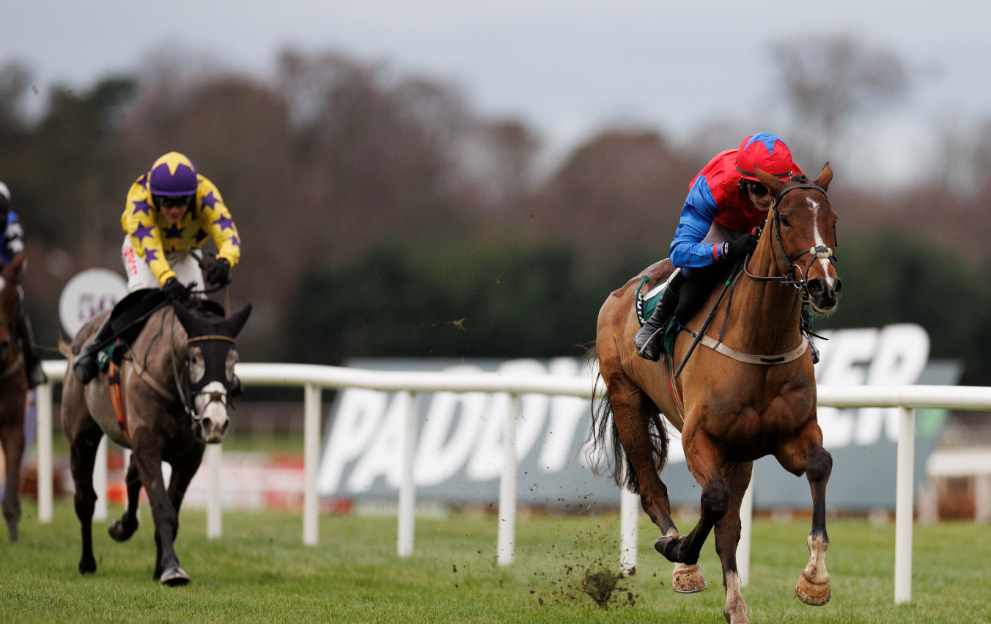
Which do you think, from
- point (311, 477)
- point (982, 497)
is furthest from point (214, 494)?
point (982, 497)

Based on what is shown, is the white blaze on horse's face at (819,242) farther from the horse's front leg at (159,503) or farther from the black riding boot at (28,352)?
the black riding boot at (28,352)

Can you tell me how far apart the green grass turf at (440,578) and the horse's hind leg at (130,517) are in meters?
0.17

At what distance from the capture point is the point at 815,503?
4.56 meters

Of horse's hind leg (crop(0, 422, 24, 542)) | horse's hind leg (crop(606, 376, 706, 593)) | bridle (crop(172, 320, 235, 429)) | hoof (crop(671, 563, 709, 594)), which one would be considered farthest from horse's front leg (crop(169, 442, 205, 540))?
hoof (crop(671, 563, 709, 594))

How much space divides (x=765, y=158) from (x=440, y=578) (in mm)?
2979

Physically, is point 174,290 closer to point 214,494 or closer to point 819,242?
point 214,494

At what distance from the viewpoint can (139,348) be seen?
6340 mm

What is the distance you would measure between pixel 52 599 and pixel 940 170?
115 ft

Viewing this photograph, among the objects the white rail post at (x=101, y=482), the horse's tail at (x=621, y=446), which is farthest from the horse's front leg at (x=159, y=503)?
the white rail post at (x=101, y=482)

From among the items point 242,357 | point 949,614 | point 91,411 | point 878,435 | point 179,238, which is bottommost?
point 242,357

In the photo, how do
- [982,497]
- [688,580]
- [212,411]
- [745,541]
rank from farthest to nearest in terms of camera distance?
[982,497] < [745,541] < [212,411] < [688,580]

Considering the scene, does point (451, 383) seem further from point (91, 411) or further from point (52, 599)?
point (52, 599)

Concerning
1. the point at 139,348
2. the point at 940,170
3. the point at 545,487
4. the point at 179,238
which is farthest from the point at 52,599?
the point at 940,170

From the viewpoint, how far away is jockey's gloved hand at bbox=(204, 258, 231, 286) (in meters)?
6.22
